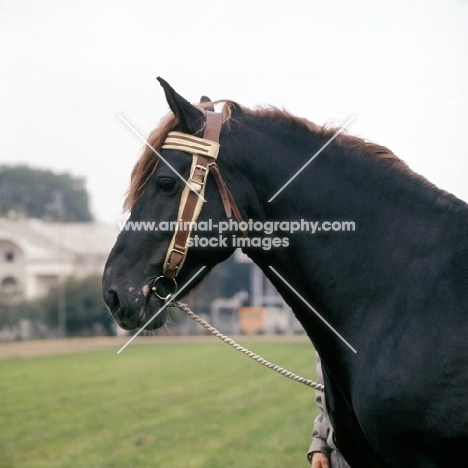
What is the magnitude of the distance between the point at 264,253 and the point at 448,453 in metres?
1.32

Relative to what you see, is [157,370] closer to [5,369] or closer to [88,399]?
[5,369]

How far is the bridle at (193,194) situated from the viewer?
3537 mm

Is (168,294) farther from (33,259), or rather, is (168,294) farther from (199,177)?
(33,259)

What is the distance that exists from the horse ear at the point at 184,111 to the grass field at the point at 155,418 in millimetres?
6845

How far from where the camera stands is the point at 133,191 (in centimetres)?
371

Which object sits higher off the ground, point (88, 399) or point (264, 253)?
point (264, 253)

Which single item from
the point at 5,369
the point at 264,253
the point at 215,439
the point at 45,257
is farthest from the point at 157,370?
the point at 45,257

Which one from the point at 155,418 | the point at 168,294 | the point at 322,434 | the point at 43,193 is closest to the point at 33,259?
the point at 43,193

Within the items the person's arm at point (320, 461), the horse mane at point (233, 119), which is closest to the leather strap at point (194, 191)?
the horse mane at point (233, 119)

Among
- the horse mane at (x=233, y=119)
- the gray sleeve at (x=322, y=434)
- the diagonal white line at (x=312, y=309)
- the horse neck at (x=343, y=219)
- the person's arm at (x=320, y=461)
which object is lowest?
the person's arm at (x=320, y=461)

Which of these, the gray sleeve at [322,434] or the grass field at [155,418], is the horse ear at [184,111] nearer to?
the gray sleeve at [322,434]

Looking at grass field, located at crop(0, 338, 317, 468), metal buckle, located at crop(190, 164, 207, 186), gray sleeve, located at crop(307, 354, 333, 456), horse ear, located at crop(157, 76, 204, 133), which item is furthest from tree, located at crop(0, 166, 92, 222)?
metal buckle, located at crop(190, 164, 207, 186)

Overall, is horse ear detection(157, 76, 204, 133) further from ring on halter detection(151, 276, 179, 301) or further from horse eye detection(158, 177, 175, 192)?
ring on halter detection(151, 276, 179, 301)

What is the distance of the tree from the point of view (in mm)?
93375
